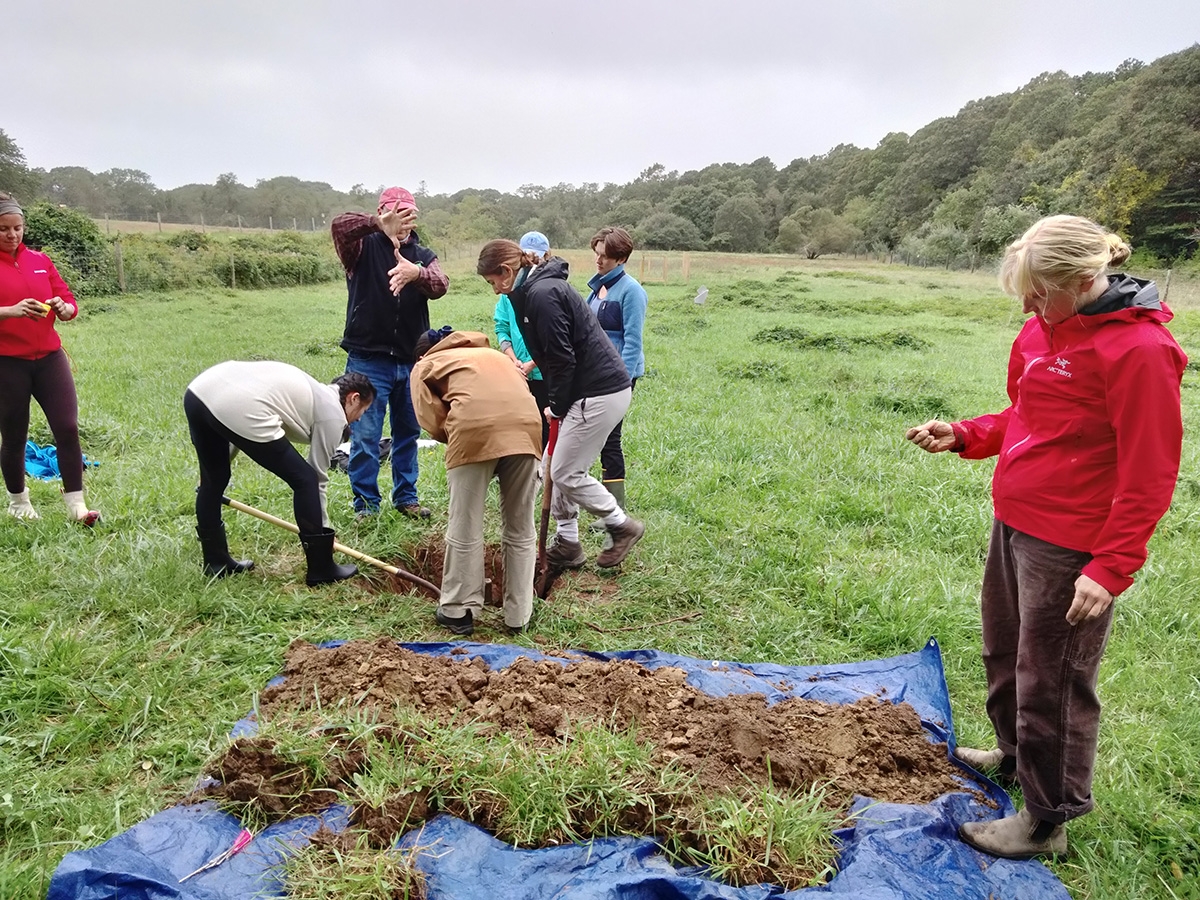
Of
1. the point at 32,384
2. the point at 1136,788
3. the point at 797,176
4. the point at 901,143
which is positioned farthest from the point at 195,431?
the point at 797,176

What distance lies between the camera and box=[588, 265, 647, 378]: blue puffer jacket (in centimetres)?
474

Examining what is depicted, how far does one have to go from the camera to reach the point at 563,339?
3.59 m

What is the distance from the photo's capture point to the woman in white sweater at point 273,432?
3.24 meters

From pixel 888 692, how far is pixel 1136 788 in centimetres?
82

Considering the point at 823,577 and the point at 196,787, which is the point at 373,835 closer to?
the point at 196,787

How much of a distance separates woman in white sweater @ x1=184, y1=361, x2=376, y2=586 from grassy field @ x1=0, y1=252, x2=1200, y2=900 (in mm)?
199

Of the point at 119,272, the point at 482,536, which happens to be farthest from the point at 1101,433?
the point at 119,272

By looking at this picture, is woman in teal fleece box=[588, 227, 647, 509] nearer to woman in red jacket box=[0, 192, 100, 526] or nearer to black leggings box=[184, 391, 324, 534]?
black leggings box=[184, 391, 324, 534]

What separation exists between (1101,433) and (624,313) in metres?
3.21

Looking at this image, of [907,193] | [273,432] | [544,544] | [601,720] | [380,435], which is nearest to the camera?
[601,720]

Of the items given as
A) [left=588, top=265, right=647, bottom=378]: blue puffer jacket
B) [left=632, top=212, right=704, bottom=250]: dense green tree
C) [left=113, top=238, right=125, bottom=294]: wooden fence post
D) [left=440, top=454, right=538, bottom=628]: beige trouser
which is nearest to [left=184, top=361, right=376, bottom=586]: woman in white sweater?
[left=440, top=454, right=538, bottom=628]: beige trouser

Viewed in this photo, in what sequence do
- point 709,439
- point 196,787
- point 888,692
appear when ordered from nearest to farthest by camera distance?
point 196,787
point 888,692
point 709,439

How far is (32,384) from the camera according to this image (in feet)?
13.4

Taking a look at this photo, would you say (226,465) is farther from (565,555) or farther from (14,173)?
(14,173)
